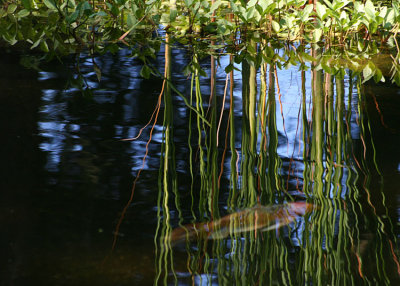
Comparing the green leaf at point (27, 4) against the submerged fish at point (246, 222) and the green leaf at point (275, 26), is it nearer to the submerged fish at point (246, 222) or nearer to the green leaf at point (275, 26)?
the green leaf at point (275, 26)

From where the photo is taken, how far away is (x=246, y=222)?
1.18m

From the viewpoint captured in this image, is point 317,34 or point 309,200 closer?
point 309,200

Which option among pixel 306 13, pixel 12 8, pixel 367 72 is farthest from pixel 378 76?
pixel 12 8

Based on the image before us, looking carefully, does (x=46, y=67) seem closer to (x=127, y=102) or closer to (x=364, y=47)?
(x=127, y=102)

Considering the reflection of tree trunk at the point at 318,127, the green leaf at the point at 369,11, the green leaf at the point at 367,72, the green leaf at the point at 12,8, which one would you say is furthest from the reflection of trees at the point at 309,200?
the green leaf at the point at 12,8

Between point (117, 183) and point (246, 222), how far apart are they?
1.01ft

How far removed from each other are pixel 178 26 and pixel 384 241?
187 cm

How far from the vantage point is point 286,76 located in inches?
83.7

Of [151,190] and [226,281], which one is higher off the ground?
[151,190]

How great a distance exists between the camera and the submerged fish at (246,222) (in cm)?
114

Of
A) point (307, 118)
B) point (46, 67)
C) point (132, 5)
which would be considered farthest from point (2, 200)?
point (132, 5)

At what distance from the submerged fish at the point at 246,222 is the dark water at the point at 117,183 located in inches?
1.6

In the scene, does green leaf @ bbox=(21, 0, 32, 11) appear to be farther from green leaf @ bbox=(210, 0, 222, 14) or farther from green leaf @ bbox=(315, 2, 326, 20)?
green leaf @ bbox=(315, 2, 326, 20)

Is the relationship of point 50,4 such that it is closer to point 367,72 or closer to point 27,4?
point 27,4
